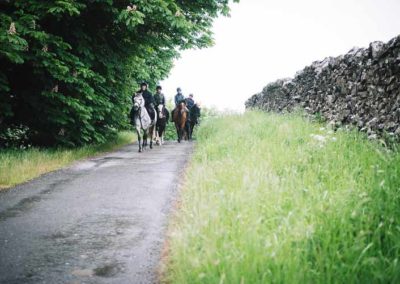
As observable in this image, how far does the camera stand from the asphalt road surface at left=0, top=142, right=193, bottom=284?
13.4 ft

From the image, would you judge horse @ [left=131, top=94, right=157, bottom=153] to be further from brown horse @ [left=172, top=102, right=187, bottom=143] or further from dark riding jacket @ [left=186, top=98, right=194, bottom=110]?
dark riding jacket @ [left=186, top=98, right=194, bottom=110]

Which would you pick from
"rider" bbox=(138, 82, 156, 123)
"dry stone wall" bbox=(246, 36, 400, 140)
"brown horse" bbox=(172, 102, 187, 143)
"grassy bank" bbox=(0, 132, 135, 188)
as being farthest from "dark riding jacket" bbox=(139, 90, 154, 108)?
"dry stone wall" bbox=(246, 36, 400, 140)

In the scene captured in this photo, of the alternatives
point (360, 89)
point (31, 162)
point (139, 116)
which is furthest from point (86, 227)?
point (139, 116)

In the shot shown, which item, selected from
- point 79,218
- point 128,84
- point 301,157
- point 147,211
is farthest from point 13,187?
point 128,84

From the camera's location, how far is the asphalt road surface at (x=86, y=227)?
4.10 metres

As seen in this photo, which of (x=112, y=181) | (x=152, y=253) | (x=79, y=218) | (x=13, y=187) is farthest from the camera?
(x=112, y=181)

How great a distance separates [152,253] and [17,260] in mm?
1510

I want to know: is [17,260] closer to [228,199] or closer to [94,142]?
[228,199]

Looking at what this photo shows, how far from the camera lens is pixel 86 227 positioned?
5.47 m

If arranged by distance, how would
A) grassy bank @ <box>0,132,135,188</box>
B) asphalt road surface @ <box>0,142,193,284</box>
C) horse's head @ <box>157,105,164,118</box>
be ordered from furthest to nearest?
horse's head @ <box>157,105,164,118</box> < grassy bank @ <box>0,132,135,188</box> < asphalt road surface @ <box>0,142,193,284</box>

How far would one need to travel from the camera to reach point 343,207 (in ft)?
13.2

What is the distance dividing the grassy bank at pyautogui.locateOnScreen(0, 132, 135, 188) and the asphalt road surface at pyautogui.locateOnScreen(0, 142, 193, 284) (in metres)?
0.40

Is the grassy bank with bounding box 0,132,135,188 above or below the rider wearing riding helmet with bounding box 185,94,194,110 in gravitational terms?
below

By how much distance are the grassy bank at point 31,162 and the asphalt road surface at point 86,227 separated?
40 centimetres
